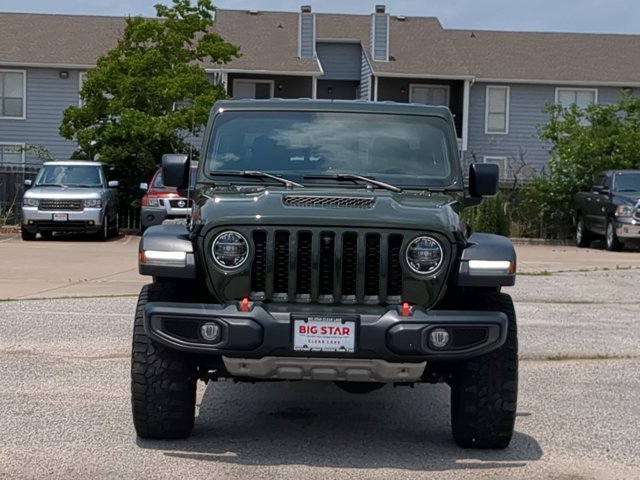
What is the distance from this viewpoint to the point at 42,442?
657 centimetres

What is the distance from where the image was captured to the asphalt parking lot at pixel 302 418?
617cm

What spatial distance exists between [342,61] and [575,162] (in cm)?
1542

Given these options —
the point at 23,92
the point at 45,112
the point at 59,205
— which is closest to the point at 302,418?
the point at 59,205

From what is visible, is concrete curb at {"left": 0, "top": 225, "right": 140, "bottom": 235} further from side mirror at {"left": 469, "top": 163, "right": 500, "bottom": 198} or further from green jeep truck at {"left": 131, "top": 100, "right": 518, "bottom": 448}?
green jeep truck at {"left": 131, "top": 100, "right": 518, "bottom": 448}

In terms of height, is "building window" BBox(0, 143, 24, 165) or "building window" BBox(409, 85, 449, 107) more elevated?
"building window" BBox(409, 85, 449, 107)

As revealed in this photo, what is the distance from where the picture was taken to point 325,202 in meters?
6.44

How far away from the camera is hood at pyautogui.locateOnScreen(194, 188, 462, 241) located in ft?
20.3

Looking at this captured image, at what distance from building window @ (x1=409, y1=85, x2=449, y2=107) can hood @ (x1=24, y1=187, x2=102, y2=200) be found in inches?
727

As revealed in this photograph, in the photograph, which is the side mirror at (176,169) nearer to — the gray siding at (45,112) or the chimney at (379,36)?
the gray siding at (45,112)

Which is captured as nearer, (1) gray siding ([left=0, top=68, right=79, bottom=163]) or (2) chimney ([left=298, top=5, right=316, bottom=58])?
(1) gray siding ([left=0, top=68, right=79, bottom=163])

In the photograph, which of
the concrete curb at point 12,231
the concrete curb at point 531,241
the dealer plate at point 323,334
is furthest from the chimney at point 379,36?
the dealer plate at point 323,334

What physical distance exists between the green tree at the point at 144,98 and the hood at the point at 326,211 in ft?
72.0

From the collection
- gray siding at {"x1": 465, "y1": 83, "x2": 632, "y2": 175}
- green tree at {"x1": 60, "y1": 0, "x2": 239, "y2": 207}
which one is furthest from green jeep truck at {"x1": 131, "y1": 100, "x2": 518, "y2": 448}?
gray siding at {"x1": 465, "y1": 83, "x2": 632, "y2": 175}

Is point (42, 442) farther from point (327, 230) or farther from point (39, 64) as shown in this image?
point (39, 64)
